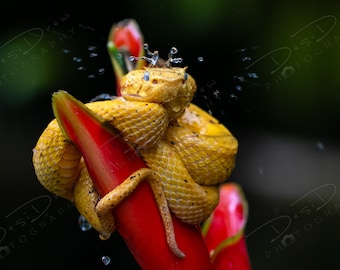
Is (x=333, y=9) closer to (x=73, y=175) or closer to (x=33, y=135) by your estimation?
(x=33, y=135)

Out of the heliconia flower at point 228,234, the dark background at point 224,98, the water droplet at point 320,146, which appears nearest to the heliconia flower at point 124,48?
the dark background at point 224,98

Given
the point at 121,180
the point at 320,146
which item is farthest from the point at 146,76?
the point at 320,146

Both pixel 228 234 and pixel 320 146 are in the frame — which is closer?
pixel 228 234

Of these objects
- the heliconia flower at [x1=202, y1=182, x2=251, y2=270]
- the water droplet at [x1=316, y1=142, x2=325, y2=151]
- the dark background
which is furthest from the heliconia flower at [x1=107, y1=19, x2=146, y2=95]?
the water droplet at [x1=316, y1=142, x2=325, y2=151]

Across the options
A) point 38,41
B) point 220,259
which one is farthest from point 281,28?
point 220,259

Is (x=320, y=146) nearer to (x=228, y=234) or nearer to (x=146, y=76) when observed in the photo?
(x=228, y=234)

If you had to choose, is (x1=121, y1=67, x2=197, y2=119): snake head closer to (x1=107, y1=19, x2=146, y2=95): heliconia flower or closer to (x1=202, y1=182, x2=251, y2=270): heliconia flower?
(x1=107, y1=19, x2=146, y2=95): heliconia flower

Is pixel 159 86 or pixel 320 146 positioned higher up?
pixel 159 86
